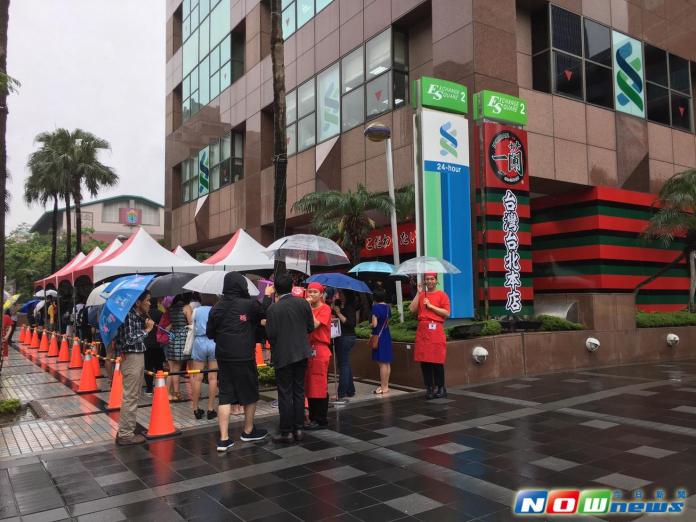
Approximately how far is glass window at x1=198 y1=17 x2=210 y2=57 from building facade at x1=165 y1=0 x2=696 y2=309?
8022 mm

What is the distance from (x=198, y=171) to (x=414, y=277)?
62.7 feet

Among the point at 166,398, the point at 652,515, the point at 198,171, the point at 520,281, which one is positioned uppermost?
the point at 198,171

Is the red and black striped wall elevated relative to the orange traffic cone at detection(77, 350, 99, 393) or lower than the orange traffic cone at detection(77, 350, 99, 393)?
elevated

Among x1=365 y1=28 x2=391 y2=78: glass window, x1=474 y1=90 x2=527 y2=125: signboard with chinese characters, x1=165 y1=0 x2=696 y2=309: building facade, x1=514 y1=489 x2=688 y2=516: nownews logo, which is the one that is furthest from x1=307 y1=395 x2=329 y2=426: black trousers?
x1=365 y1=28 x2=391 y2=78: glass window

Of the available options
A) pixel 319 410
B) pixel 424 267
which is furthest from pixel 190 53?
pixel 319 410

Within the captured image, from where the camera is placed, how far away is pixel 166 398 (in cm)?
703

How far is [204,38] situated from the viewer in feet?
96.8

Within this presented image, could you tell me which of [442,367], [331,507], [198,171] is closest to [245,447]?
[331,507]

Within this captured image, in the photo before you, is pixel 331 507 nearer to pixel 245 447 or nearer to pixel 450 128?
pixel 245 447

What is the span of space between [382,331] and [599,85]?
12.0m

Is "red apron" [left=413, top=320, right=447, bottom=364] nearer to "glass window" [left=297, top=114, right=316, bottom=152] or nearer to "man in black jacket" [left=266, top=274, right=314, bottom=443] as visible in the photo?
"man in black jacket" [left=266, top=274, right=314, bottom=443]

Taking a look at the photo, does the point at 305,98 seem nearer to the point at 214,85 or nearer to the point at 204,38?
the point at 214,85

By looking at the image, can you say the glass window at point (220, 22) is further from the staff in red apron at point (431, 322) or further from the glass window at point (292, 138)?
the staff in red apron at point (431, 322)

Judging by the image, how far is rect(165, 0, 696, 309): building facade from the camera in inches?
591
